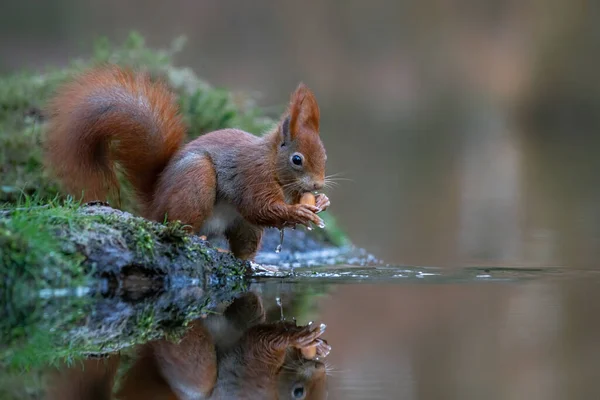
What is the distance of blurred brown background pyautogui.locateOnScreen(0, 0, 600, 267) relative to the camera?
16.2 meters

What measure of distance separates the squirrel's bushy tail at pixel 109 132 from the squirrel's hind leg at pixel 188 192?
0.23m

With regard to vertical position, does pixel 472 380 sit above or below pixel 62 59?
below

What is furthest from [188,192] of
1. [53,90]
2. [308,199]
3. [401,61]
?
[401,61]

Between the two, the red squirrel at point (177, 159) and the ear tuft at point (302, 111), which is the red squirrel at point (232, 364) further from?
Result: the ear tuft at point (302, 111)

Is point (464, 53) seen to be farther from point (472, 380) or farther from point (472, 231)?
point (472, 380)

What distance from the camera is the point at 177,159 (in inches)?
225

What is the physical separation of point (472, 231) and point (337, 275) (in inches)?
133

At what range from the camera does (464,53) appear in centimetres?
1938

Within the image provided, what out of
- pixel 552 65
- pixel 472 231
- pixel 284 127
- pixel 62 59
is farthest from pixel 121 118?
pixel 552 65

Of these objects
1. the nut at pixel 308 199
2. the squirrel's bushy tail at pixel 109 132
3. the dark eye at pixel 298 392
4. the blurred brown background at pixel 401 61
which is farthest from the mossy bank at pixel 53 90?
the blurred brown background at pixel 401 61

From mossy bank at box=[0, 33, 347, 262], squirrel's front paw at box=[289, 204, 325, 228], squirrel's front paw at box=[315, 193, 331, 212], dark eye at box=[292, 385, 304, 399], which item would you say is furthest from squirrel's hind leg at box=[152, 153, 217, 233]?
dark eye at box=[292, 385, 304, 399]

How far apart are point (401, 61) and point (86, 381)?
16.7 meters

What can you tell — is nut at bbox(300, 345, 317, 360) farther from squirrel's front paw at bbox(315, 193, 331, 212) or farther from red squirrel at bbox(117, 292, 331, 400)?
squirrel's front paw at bbox(315, 193, 331, 212)

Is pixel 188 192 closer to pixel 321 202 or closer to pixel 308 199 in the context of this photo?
pixel 308 199
